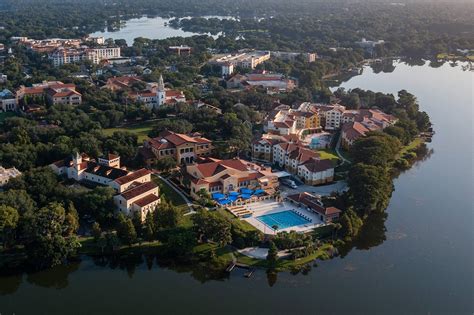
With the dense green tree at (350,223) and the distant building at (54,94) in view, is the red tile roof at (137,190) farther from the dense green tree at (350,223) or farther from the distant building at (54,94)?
the distant building at (54,94)

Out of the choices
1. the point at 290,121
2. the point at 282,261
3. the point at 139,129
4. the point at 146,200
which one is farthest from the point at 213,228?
the point at 139,129

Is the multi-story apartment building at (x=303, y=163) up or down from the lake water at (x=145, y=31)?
up

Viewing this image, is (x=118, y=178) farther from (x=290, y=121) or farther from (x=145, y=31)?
(x=145, y=31)

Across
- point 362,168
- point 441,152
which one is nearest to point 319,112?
point 441,152

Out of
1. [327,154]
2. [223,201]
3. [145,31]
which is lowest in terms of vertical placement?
A: [145,31]

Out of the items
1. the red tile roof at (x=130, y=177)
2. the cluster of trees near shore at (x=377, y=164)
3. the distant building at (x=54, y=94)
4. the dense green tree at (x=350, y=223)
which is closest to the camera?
the dense green tree at (x=350, y=223)

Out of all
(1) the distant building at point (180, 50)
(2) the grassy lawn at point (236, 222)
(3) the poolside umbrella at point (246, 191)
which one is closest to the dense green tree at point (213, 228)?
(2) the grassy lawn at point (236, 222)

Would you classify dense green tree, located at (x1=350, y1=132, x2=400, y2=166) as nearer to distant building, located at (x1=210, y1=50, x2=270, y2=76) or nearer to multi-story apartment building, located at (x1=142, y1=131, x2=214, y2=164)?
multi-story apartment building, located at (x1=142, y1=131, x2=214, y2=164)
